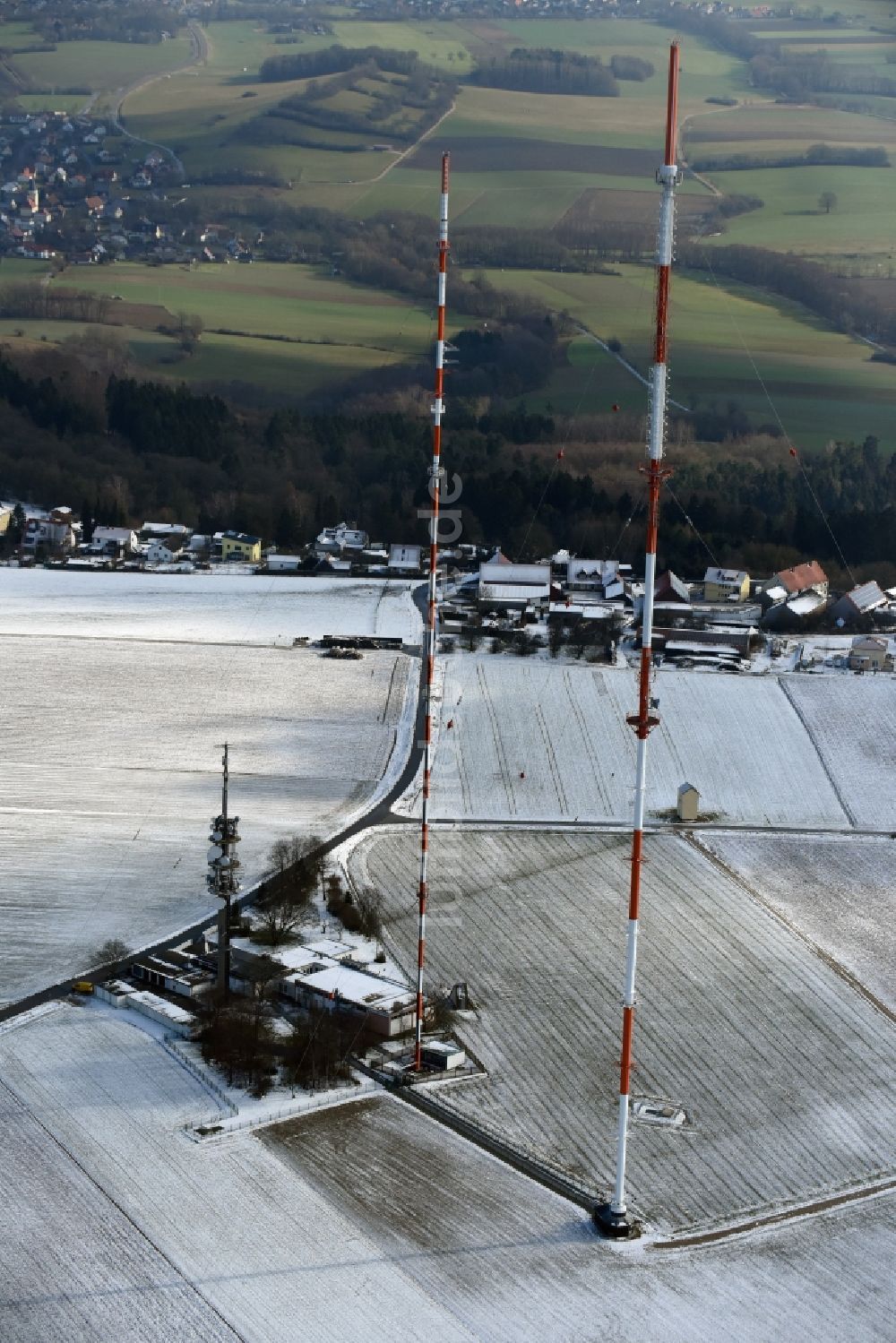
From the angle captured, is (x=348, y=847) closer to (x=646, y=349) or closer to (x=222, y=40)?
(x=646, y=349)

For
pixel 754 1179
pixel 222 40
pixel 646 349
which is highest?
pixel 222 40

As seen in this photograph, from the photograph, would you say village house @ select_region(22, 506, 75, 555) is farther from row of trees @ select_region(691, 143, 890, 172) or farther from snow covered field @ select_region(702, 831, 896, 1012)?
row of trees @ select_region(691, 143, 890, 172)

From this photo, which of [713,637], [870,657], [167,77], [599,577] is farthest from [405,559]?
[167,77]

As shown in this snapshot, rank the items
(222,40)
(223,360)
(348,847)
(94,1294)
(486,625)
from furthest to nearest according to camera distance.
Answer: (222,40)
(223,360)
(486,625)
(348,847)
(94,1294)

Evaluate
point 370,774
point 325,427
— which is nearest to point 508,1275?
point 370,774

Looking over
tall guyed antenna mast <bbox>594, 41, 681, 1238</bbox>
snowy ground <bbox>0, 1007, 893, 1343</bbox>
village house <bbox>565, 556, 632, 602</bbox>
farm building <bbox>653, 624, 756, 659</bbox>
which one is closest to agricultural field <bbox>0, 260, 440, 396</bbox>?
village house <bbox>565, 556, 632, 602</bbox>

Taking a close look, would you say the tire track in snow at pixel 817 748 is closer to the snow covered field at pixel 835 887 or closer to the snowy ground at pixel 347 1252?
the snow covered field at pixel 835 887
